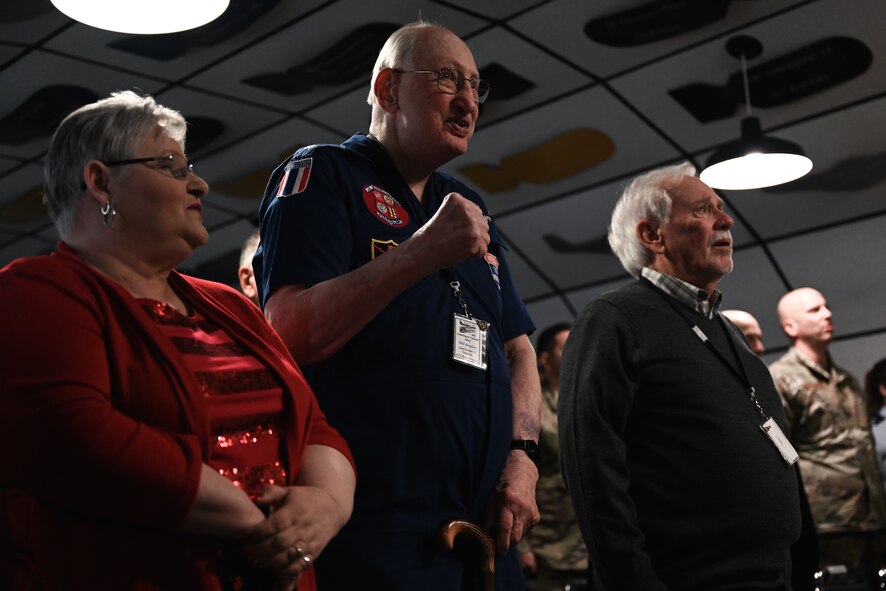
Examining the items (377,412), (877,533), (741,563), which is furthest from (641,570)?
(877,533)

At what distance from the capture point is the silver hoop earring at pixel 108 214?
1774 millimetres

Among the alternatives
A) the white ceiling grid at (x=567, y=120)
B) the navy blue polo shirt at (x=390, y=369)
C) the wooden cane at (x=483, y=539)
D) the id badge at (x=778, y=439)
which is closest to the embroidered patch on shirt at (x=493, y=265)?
the navy blue polo shirt at (x=390, y=369)

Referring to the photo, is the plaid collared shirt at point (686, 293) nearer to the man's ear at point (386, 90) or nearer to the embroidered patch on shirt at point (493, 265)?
the embroidered patch on shirt at point (493, 265)

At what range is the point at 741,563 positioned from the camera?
2.55 metres

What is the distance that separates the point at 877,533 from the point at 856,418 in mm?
654

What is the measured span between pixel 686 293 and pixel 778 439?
0.51 metres

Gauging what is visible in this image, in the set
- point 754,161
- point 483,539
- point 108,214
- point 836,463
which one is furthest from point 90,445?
point 754,161

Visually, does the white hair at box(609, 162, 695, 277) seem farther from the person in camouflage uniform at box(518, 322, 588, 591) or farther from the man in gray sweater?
the person in camouflage uniform at box(518, 322, 588, 591)

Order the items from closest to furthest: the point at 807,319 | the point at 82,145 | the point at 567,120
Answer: the point at 82,145 → the point at 807,319 → the point at 567,120

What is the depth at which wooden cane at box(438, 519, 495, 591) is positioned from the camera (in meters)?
1.97

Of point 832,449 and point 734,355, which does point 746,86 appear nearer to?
point 832,449

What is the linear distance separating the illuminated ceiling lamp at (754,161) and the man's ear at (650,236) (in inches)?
142

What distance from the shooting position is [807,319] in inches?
253

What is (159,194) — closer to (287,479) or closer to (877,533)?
(287,479)
